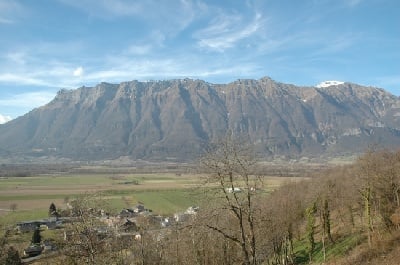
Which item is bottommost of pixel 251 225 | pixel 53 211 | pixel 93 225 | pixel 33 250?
pixel 33 250

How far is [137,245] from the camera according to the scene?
4378 cm

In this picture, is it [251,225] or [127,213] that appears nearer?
[251,225]

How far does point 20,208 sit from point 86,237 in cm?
8984

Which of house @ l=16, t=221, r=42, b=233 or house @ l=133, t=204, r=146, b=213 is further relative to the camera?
house @ l=133, t=204, r=146, b=213

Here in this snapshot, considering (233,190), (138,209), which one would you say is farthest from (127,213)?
(233,190)

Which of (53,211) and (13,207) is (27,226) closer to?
(53,211)

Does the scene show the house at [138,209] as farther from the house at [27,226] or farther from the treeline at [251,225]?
the treeline at [251,225]

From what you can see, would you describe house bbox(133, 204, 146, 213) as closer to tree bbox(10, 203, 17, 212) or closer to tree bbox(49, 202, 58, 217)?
tree bbox(49, 202, 58, 217)

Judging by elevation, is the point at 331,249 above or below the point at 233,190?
below

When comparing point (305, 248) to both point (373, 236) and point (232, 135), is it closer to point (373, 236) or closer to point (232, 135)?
point (373, 236)

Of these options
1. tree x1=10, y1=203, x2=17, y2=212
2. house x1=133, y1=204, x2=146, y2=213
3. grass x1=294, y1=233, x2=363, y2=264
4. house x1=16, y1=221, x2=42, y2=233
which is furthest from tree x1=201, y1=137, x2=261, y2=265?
tree x1=10, y1=203, x2=17, y2=212

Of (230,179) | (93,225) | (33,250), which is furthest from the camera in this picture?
(33,250)

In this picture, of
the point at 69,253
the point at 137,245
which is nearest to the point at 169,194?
the point at 137,245

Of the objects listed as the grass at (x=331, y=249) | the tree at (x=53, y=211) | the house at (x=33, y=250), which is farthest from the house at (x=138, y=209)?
the grass at (x=331, y=249)
